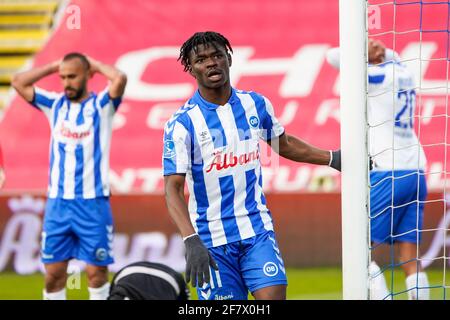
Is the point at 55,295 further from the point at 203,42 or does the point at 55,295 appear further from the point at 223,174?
the point at 203,42

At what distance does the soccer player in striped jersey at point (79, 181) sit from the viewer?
23.3 ft

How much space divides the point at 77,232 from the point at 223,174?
2.60 meters

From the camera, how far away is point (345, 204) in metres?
4.80

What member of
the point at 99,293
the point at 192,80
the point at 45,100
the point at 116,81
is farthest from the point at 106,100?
the point at 192,80

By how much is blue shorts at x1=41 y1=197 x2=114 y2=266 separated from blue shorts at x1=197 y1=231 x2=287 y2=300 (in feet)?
8.04

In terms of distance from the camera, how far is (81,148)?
7.21m

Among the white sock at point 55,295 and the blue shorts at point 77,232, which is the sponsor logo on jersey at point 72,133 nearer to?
the blue shorts at point 77,232

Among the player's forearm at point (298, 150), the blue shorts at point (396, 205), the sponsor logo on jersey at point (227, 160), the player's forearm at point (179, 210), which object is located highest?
the blue shorts at point (396, 205)

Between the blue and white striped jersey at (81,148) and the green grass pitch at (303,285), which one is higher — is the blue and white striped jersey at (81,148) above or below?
above

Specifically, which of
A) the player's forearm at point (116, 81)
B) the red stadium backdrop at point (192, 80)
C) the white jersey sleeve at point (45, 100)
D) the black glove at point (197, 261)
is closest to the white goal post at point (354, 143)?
the black glove at point (197, 261)

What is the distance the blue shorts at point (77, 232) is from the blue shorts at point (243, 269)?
2.45m

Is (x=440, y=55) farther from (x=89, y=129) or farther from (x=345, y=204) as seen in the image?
(x=345, y=204)
